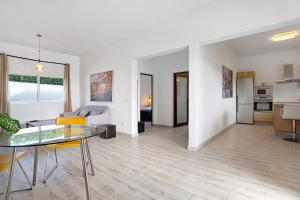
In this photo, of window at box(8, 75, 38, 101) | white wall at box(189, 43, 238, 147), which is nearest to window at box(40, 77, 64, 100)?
window at box(8, 75, 38, 101)

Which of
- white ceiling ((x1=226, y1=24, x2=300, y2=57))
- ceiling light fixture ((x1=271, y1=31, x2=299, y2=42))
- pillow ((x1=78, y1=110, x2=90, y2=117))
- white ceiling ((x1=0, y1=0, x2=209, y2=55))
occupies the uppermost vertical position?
white ceiling ((x1=226, y1=24, x2=300, y2=57))

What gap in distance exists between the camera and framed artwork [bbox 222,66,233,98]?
505 cm

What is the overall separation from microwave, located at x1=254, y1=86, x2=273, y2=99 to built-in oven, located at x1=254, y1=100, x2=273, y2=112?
0.20m

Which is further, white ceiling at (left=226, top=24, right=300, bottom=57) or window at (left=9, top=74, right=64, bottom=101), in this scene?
window at (left=9, top=74, right=64, bottom=101)

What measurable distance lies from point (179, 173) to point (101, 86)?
4.16 m

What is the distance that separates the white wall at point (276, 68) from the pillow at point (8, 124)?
23.9 feet

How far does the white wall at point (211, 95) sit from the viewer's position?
340 cm

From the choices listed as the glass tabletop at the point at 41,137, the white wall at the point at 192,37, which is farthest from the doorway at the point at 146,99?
the glass tabletop at the point at 41,137

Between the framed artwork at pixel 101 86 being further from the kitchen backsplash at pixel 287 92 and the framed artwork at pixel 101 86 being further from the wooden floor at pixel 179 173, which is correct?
the kitchen backsplash at pixel 287 92

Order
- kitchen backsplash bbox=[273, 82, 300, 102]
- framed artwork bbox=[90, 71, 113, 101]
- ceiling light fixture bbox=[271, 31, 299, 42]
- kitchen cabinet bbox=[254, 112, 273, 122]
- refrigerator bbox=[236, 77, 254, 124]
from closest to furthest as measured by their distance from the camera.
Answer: ceiling light fixture bbox=[271, 31, 299, 42], framed artwork bbox=[90, 71, 113, 101], kitchen backsplash bbox=[273, 82, 300, 102], kitchen cabinet bbox=[254, 112, 273, 122], refrigerator bbox=[236, 77, 254, 124]

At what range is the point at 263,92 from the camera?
243 inches

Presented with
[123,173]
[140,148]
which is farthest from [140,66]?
[123,173]

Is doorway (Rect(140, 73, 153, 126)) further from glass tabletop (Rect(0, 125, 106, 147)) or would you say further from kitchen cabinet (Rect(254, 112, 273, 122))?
glass tabletop (Rect(0, 125, 106, 147))

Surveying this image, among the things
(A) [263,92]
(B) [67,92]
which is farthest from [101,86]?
(A) [263,92]
